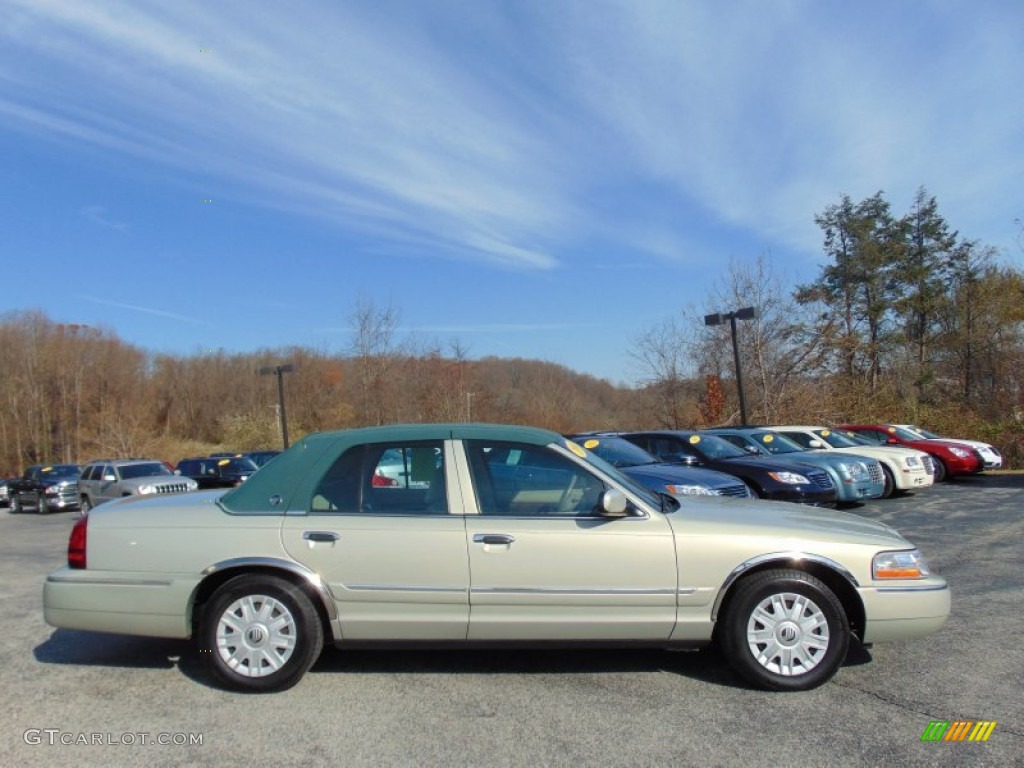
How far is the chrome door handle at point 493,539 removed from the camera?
4.21 m

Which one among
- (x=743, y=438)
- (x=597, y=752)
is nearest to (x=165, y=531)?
(x=597, y=752)

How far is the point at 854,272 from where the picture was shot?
135 feet

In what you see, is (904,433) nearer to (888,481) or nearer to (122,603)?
(888,481)

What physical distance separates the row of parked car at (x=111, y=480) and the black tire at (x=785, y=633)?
52.5 feet

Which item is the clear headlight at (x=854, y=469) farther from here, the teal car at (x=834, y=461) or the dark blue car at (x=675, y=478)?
the dark blue car at (x=675, y=478)

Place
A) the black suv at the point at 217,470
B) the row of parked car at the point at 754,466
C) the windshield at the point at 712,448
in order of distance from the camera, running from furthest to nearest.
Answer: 1. the black suv at the point at 217,470
2. the windshield at the point at 712,448
3. the row of parked car at the point at 754,466

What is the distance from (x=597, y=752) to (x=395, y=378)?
36.5 meters

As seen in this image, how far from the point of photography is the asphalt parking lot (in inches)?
135

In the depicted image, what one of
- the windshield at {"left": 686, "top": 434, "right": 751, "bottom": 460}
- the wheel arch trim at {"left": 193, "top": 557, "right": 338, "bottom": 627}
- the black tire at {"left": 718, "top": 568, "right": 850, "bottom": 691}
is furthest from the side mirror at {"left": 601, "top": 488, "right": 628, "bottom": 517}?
the windshield at {"left": 686, "top": 434, "right": 751, "bottom": 460}

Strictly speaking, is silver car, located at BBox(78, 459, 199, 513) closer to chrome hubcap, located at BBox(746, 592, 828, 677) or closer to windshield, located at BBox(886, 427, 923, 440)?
chrome hubcap, located at BBox(746, 592, 828, 677)

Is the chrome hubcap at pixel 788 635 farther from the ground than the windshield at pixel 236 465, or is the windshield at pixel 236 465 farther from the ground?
the windshield at pixel 236 465

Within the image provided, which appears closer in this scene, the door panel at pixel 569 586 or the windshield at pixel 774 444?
the door panel at pixel 569 586

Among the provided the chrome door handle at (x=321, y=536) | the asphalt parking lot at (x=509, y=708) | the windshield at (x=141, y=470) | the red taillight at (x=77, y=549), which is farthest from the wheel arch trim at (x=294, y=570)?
the windshield at (x=141, y=470)

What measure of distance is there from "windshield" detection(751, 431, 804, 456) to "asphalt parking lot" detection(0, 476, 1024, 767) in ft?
29.1
